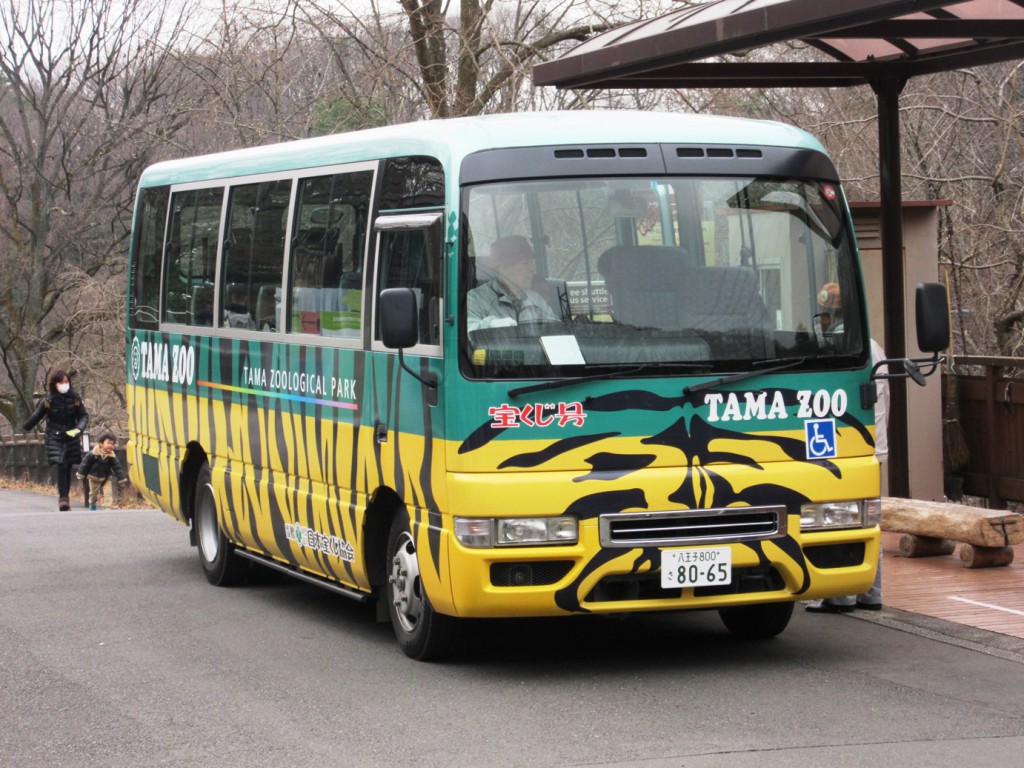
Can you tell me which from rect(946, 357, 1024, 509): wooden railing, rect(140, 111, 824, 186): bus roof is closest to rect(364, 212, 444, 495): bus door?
rect(140, 111, 824, 186): bus roof

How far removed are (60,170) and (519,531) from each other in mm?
38929

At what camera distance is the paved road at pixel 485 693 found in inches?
258

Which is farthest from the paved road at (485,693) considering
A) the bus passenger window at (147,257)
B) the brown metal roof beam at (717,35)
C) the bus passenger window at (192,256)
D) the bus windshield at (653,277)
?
the brown metal roof beam at (717,35)

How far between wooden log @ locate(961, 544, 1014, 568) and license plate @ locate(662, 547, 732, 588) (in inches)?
154

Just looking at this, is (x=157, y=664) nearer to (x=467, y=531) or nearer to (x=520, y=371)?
(x=467, y=531)

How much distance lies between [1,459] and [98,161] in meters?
8.12

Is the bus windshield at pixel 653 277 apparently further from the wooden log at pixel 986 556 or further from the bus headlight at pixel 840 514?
the wooden log at pixel 986 556

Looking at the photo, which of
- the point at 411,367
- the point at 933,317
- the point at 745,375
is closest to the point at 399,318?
the point at 411,367

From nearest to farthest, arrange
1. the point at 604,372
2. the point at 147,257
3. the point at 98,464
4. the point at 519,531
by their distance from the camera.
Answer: the point at 519,531 → the point at 604,372 → the point at 147,257 → the point at 98,464

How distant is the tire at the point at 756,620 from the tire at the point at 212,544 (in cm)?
392

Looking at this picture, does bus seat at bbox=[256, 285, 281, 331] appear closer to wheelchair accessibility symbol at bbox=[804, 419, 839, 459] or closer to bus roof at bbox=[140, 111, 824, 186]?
bus roof at bbox=[140, 111, 824, 186]

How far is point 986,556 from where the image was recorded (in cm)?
1123

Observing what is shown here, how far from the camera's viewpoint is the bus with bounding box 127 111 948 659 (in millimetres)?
7773

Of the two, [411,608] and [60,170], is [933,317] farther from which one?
[60,170]
